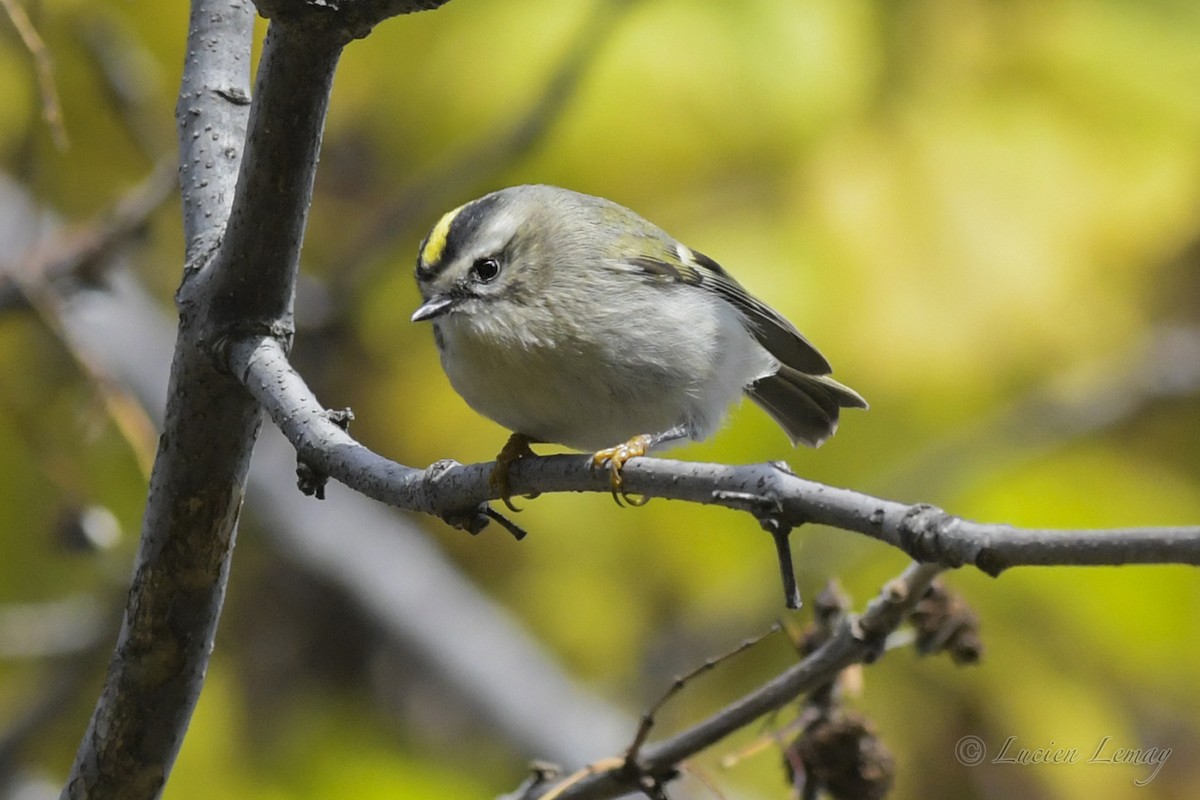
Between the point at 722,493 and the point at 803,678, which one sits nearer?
the point at 722,493

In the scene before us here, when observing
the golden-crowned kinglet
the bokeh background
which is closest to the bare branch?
the golden-crowned kinglet

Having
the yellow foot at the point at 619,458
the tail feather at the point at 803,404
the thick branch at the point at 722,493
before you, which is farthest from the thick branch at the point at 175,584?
the tail feather at the point at 803,404

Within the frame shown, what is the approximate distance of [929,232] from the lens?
364 cm

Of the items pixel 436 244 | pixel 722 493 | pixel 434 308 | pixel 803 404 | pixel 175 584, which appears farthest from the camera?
pixel 803 404

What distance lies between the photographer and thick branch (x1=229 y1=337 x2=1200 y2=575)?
94 centimetres

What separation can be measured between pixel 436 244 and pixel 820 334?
122 centimetres

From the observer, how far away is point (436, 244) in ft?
8.68

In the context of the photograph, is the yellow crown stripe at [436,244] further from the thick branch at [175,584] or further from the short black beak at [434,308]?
the thick branch at [175,584]

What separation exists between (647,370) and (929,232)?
156 centimetres

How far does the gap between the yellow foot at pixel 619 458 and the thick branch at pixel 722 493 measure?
2 cm

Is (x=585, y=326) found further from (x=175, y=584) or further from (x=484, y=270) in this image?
(x=175, y=584)

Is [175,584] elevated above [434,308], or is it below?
below

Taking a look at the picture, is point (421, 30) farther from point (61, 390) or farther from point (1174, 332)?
point (1174, 332)

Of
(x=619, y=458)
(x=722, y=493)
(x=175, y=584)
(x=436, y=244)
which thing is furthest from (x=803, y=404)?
(x=722, y=493)
